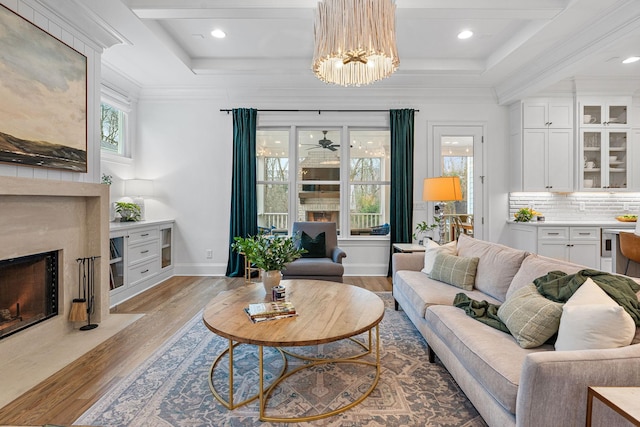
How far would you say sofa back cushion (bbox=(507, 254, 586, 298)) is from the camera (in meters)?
2.00

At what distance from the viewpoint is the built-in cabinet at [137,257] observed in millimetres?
3777

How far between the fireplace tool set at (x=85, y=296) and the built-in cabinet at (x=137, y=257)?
535mm

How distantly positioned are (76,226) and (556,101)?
6.39m

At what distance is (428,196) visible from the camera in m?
3.96

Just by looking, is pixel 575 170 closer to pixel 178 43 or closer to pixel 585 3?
pixel 585 3

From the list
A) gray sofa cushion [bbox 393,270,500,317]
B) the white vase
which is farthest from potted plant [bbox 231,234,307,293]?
gray sofa cushion [bbox 393,270,500,317]

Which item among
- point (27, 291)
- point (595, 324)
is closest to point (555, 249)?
point (595, 324)

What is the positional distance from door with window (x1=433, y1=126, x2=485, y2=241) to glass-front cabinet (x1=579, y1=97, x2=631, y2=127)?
1.45m

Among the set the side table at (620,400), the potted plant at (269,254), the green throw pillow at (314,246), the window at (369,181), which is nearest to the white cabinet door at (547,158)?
the window at (369,181)

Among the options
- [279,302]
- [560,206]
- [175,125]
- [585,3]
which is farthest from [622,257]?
[175,125]

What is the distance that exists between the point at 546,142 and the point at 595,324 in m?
4.43

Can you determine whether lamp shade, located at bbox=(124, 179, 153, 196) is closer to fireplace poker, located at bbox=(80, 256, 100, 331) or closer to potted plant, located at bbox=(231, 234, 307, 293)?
fireplace poker, located at bbox=(80, 256, 100, 331)

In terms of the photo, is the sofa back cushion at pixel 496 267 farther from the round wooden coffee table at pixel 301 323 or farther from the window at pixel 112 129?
the window at pixel 112 129

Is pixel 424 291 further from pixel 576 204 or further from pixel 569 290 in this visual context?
pixel 576 204
